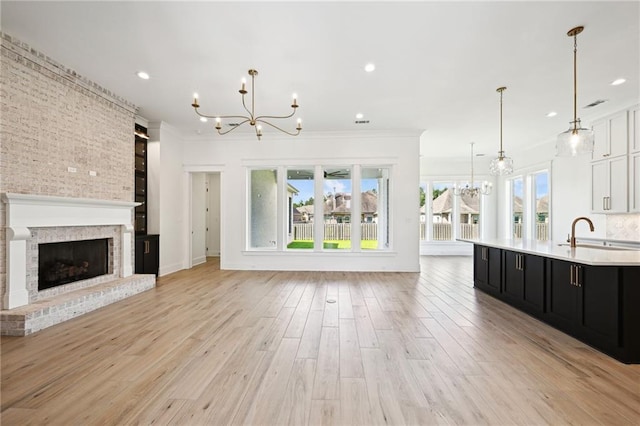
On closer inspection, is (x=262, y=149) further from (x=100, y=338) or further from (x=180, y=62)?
(x=100, y=338)

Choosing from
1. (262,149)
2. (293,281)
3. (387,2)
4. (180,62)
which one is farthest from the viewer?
(262,149)

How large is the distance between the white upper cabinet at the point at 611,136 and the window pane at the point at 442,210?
4.36 meters

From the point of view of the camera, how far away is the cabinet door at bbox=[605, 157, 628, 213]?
498 centimetres

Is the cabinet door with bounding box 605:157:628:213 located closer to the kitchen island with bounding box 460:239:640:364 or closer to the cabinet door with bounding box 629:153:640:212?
the cabinet door with bounding box 629:153:640:212

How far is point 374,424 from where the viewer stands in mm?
1694

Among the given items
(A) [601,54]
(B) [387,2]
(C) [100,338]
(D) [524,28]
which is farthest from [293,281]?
(A) [601,54]

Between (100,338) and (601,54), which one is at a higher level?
(601,54)

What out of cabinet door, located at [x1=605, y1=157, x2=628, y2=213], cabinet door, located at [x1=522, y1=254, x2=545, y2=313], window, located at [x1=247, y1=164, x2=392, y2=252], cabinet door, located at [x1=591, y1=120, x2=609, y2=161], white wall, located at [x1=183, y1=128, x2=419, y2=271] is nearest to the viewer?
cabinet door, located at [x1=522, y1=254, x2=545, y2=313]

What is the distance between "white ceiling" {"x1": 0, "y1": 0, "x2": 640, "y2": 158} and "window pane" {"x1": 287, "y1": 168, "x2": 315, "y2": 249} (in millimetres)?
1955

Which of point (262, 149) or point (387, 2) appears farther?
point (262, 149)

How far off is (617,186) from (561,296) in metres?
3.65

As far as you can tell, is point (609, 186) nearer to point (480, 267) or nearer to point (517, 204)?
point (480, 267)

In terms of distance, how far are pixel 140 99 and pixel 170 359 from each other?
4385 millimetres

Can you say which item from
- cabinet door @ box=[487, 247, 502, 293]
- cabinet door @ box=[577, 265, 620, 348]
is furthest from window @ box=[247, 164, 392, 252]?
cabinet door @ box=[577, 265, 620, 348]
